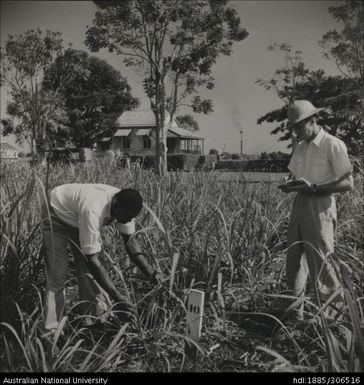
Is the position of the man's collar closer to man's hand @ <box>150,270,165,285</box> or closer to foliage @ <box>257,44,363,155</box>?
man's hand @ <box>150,270,165,285</box>

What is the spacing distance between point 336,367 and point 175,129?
131 feet

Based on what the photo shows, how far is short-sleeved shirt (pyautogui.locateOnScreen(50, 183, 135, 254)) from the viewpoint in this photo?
86.5 inches

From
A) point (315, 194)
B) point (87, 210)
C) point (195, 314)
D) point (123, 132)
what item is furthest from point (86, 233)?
point (123, 132)

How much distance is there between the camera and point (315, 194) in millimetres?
2623

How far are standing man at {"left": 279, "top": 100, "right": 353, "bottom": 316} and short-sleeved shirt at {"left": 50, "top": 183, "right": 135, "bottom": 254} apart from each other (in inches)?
41.4

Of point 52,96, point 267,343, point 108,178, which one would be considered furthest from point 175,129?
point 267,343

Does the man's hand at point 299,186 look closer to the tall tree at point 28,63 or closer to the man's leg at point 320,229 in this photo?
the man's leg at point 320,229

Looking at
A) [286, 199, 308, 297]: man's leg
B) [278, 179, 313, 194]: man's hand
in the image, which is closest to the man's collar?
[278, 179, 313, 194]: man's hand

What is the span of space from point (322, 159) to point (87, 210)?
142cm

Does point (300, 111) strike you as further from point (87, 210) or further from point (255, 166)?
point (255, 166)

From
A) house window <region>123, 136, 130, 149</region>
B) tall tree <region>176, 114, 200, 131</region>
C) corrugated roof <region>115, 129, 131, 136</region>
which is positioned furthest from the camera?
tall tree <region>176, 114, 200, 131</region>

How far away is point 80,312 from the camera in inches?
104

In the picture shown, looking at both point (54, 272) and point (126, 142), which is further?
point (126, 142)

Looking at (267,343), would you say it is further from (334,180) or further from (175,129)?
(175,129)
